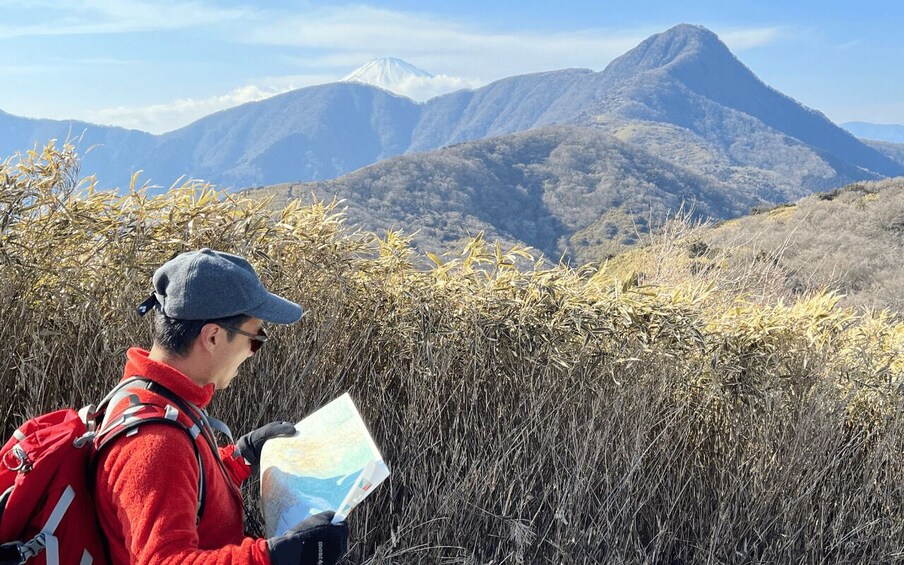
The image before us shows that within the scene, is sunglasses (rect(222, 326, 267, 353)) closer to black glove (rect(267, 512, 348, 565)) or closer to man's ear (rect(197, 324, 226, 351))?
man's ear (rect(197, 324, 226, 351))

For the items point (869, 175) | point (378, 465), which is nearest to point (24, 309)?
point (378, 465)

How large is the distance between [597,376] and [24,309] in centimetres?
242

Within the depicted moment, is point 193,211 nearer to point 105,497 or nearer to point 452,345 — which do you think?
point 452,345

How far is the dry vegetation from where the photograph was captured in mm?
2828

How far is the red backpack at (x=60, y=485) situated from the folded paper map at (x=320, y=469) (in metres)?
0.25

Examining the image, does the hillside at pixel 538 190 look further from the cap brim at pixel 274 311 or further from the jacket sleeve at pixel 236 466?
the cap brim at pixel 274 311

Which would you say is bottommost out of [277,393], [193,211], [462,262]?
[277,393]

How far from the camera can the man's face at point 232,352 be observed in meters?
1.59

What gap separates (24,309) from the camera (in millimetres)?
2721

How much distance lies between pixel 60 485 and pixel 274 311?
540mm

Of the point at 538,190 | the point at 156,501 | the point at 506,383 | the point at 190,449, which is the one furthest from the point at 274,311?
the point at 538,190

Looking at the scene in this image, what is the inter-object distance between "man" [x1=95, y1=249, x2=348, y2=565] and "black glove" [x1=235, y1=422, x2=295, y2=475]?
206mm

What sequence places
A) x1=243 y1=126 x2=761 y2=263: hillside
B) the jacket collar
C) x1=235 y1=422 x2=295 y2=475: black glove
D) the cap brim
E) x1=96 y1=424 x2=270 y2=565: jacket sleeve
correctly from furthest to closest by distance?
1. x1=243 y1=126 x2=761 y2=263: hillside
2. x1=235 y1=422 x2=295 y2=475: black glove
3. the cap brim
4. the jacket collar
5. x1=96 y1=424 x2=270 y2=565: jacket sleeve

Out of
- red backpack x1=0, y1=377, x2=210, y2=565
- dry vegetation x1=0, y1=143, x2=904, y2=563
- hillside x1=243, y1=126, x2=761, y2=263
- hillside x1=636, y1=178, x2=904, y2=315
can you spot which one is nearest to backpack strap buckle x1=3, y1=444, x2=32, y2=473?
red backpack x1=0, y1=377, x2=210, y2=565
